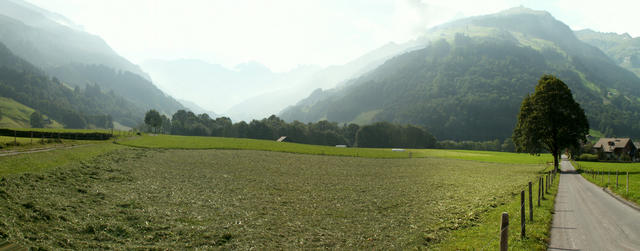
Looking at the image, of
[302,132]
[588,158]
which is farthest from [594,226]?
[302,132]

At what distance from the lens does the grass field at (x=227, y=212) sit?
1589 centimetres

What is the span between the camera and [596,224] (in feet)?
61.3

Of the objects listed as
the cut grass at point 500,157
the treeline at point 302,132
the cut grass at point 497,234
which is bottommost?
the cut grass at point 497,234

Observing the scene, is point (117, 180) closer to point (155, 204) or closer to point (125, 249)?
point (155, 204)

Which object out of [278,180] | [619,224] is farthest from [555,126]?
[278,180]

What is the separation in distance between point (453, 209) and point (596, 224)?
7902 millimetres

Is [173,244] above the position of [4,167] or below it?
below

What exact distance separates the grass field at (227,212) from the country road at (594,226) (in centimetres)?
94

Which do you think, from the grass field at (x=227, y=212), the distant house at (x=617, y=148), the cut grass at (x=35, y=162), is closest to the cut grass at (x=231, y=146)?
the cut grass at (x=35, y=162)

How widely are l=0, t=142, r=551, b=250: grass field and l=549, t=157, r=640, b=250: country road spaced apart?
936 millimetres

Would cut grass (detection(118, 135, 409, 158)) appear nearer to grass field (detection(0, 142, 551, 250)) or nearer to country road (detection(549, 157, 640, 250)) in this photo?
grass field (detection(0, 142, 551, 250))

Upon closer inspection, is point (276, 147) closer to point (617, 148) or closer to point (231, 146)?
point (231, 146)

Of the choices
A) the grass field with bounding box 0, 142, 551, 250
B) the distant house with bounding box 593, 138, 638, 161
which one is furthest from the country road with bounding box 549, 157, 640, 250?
the distant house with bounding box 593, 138, 638, 161

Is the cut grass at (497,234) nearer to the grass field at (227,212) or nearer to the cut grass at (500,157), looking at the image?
the grass field at (227,212)
